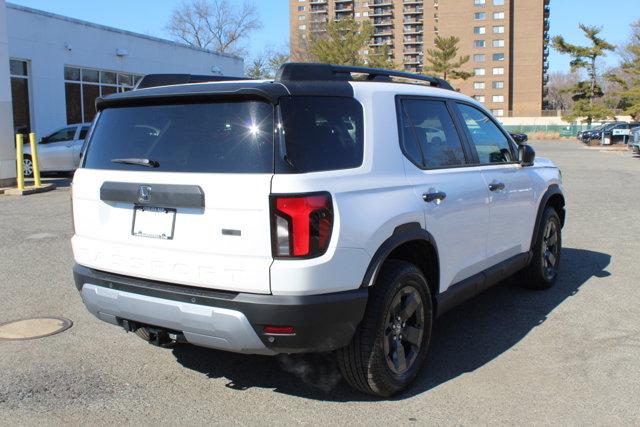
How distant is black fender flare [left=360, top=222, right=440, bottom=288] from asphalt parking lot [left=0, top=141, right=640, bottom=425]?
2.75ft

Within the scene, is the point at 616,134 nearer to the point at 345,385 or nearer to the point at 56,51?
the point at 56,51

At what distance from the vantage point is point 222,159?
3.41 meters

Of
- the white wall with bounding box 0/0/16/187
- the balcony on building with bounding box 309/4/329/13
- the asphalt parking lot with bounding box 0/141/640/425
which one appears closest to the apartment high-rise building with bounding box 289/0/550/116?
the balcony on building with bounding box 309/4/329/13

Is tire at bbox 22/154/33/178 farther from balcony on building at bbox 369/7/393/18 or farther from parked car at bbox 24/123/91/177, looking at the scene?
balcony on building at bbox 369/7/393/18

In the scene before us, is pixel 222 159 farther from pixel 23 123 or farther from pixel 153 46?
pixel 153 46

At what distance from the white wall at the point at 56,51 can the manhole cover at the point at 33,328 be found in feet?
61.1

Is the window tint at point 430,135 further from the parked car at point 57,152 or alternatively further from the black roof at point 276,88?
the parked car at point 57,152

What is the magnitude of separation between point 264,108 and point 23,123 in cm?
2148

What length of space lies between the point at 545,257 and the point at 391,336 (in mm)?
3005

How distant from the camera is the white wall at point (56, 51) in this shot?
21603 millimetres

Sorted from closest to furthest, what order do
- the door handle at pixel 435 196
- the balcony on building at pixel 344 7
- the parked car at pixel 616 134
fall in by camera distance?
the door handle at pixel 435 196 → the parked car at pixel 616 134 → the balcony on building at pixel 344 7

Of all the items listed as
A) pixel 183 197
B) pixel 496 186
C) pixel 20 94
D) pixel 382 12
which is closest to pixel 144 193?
pixel 183 197

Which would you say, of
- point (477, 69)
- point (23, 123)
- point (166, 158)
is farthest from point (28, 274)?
point (477, 69)

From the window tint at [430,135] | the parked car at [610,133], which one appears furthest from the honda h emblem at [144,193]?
the parked car at [610,133]
